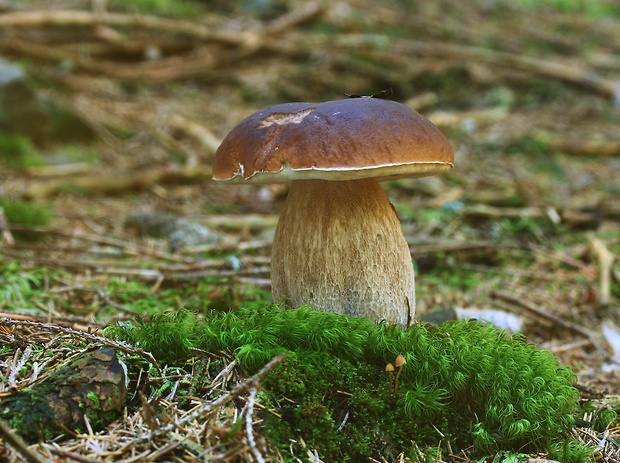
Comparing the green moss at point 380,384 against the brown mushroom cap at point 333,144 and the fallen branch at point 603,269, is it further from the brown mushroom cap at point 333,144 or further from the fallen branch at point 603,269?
the fallen branch at point 603,269

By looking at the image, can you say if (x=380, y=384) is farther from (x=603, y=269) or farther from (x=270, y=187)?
(x=270, y=187)

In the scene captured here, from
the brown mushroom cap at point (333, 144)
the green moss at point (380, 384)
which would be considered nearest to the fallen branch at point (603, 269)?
the green moss at point (380, 384)

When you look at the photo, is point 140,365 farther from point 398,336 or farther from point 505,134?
point 505,134

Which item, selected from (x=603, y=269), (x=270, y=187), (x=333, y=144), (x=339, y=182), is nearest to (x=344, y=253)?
(x=339, y=182)

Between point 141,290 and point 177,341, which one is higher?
point 177,341

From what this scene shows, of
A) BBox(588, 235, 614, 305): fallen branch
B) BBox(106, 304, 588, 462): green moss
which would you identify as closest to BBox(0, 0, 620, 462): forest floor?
BBox(588, 235, 614, 305): fallen branch

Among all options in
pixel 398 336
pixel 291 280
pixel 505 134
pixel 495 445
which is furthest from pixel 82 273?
pixel 505 134
